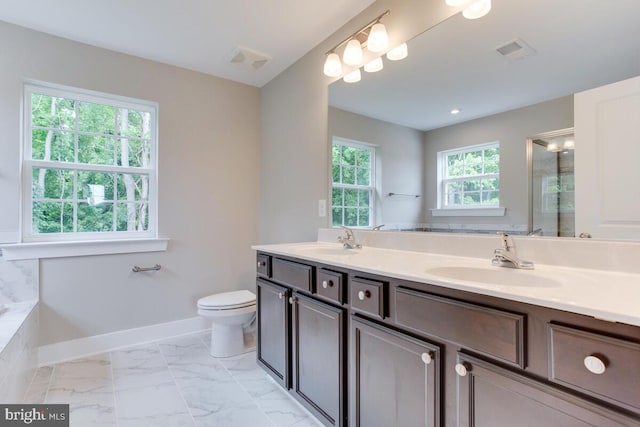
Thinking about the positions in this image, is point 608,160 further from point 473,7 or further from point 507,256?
point 473,7

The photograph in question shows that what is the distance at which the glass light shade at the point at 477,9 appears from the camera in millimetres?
1371

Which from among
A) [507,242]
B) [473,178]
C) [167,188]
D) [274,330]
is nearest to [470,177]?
[473,178]

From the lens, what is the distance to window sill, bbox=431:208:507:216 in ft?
4.56

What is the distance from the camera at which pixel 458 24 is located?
1.48 m

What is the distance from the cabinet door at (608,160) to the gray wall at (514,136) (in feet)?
0.24

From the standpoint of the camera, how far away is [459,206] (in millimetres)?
1549

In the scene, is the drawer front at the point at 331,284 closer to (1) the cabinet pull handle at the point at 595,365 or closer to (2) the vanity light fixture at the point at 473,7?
(1) the cabinet pull handle at the point at 595,365

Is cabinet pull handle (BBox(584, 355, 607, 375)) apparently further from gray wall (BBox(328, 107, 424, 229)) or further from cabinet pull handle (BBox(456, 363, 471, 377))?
gray wall (BBox(328, 107, 424, 229))

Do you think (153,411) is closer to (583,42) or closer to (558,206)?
(558,206)

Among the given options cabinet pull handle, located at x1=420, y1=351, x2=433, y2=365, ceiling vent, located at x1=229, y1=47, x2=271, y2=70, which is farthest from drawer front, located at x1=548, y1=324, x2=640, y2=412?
ceiling vent, located at x1=229, y1=47, x2=271, y2=70

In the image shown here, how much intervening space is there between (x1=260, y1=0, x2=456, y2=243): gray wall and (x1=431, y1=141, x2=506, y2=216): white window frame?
708mm

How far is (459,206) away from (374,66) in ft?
3.30

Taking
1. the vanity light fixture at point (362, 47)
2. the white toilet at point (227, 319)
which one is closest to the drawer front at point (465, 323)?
the vanity light fixture at point (362, 47)

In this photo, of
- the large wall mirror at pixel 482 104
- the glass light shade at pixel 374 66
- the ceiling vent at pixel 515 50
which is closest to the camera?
the large wall mirror at pixel 482 104
